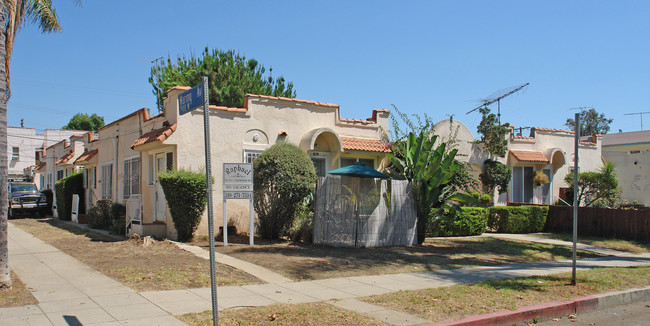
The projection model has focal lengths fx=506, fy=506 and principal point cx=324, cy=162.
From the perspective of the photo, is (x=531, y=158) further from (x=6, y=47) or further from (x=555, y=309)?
(x=6, y=47)

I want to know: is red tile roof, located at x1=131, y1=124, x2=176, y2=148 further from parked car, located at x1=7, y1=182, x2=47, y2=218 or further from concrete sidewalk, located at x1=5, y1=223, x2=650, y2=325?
parked car, located at x1=7, y1=182, x2=47, y2=218

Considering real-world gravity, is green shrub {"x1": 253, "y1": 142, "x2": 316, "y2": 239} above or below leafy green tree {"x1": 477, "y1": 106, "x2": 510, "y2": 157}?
below

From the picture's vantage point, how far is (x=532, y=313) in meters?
7.35

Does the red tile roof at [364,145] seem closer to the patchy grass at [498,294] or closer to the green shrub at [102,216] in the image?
the patchy grass at [498,294]

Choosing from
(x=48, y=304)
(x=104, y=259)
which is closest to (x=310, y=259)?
(x=104, y=259)

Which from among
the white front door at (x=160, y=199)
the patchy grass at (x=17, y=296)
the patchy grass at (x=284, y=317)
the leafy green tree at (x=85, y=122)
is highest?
the leafy green tree at (x=85, y=122)

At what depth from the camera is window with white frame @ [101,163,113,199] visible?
64.5 feet

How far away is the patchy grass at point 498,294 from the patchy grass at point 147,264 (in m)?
2.95

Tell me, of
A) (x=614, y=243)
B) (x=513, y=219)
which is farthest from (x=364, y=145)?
(x=614, y=243)

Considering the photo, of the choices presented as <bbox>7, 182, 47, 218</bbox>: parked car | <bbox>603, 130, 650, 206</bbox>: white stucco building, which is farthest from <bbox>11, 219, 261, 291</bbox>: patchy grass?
<bbox>603, 130, 650, 206</bbox>: white stucco building

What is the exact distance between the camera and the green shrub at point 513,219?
61.7 ft

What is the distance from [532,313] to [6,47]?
13178 millimetres

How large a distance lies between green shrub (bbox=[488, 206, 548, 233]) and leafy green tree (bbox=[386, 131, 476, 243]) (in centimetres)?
469

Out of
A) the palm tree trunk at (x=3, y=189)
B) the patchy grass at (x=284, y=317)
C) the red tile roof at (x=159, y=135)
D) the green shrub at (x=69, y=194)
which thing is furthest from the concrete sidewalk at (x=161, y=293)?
the green shrub at (x=69, y=194)
